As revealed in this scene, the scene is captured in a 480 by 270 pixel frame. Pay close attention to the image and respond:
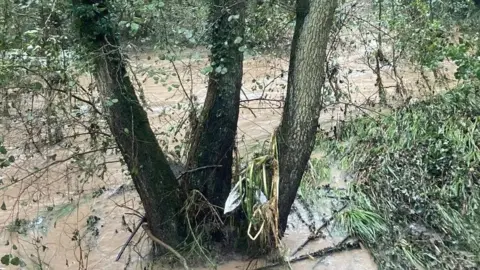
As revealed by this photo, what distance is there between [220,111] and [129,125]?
87 centimetres

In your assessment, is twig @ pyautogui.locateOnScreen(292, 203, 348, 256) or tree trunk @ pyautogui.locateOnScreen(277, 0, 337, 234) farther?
twig @ pyautogui.locateOnScreen(292, 203, 348, 256)

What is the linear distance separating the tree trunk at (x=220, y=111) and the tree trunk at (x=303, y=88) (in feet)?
1.70

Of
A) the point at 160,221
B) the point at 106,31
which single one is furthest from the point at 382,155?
the point at 106,31

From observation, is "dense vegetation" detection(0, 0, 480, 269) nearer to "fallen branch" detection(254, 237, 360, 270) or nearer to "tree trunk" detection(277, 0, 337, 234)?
"tree trunk" detection(277, 0, 337, 234)

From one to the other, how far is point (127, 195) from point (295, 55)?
2.99 meters

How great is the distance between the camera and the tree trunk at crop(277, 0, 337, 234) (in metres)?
4.84

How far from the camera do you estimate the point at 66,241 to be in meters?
6.17

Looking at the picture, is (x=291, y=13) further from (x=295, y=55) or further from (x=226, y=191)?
(x=226, y=191)

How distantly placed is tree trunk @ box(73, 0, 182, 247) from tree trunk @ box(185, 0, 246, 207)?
32 cm

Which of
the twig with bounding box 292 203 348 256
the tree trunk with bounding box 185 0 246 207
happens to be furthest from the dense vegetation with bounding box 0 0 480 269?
the twig with bounding box 292 203 348 256

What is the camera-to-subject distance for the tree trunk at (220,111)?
16.6 ft

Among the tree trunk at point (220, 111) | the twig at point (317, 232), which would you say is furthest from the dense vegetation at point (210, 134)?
the twig at point (317, 232)

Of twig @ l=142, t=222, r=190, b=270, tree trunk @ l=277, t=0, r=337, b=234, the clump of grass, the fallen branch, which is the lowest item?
the fallen branch

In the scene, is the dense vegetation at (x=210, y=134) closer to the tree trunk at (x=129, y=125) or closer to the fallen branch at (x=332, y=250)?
the tree trunk at (x=129, y=125)
